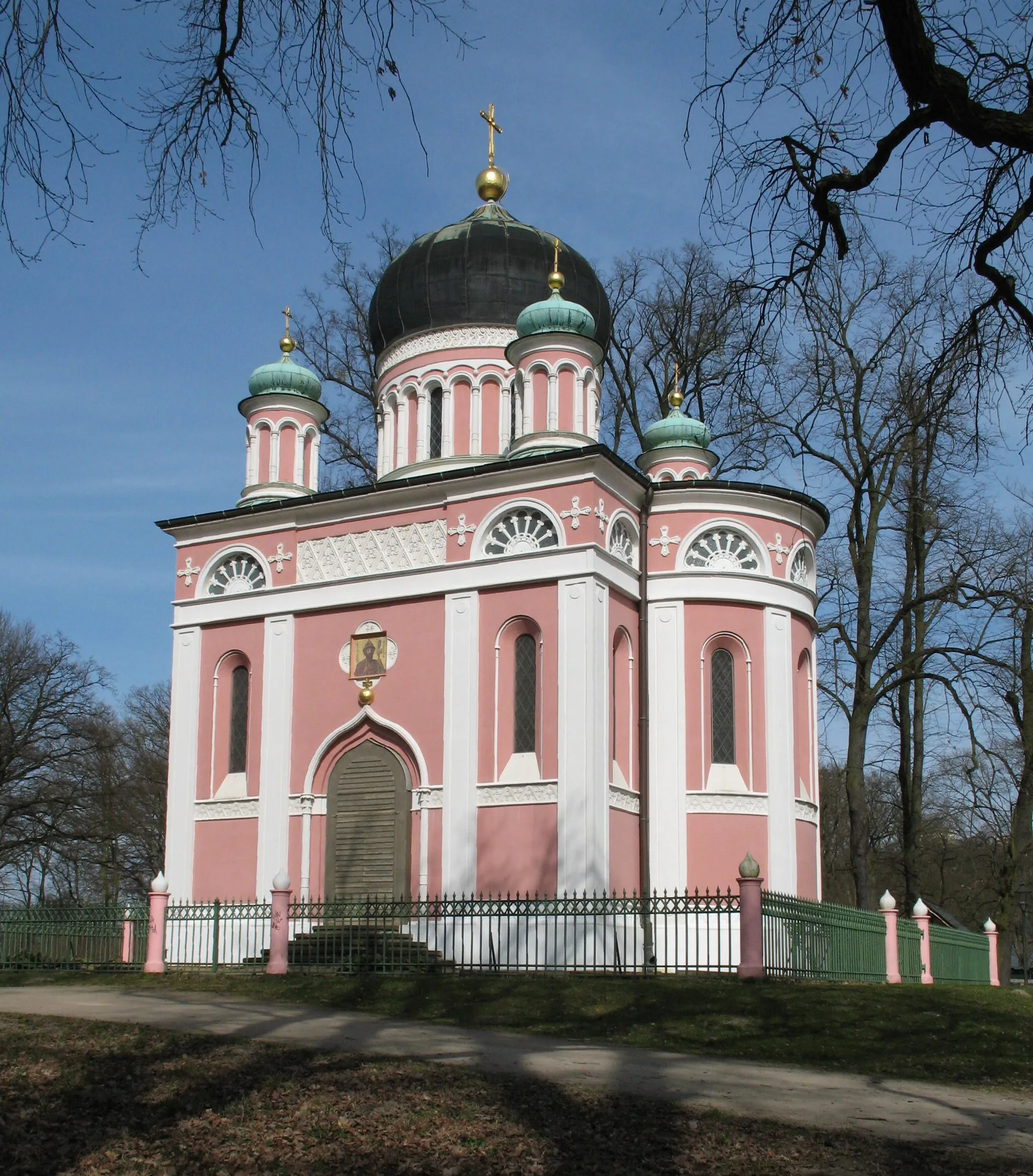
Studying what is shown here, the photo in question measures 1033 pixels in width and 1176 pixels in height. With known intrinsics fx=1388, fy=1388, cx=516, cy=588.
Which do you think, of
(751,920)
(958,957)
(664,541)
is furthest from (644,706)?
(958,957)

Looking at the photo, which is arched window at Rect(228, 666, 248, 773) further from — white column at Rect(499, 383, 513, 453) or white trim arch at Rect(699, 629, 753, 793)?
white trim arch at Rect(699, 629, 753, 793)

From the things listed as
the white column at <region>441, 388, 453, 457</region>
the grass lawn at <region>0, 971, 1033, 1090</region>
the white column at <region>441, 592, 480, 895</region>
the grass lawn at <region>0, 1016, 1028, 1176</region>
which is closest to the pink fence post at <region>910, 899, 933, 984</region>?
the grass lawn at <region>0, 971, 1033, 1090</region>

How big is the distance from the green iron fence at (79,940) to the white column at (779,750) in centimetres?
874

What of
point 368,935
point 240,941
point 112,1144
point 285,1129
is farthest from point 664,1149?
point 240,941

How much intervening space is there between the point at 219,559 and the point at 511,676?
5.81 meters

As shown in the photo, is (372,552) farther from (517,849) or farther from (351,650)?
(517,849)

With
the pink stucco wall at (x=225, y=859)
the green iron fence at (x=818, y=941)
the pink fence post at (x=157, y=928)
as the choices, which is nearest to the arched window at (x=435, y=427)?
the pink stucco wall at (x=225, y=859)

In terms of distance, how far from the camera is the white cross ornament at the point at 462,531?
20125 mm

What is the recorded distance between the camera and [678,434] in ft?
78.0

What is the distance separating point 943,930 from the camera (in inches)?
951

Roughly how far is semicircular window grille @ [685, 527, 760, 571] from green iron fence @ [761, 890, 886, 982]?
208 inches

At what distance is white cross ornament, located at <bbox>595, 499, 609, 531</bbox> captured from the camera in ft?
63.3

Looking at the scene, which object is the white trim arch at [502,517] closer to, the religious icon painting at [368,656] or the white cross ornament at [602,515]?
the white cross ornament at [602,515]

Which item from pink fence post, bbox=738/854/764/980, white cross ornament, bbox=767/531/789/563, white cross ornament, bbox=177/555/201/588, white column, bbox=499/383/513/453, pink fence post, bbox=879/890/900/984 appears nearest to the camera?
pink fence post, bbox=738/854/764/980
